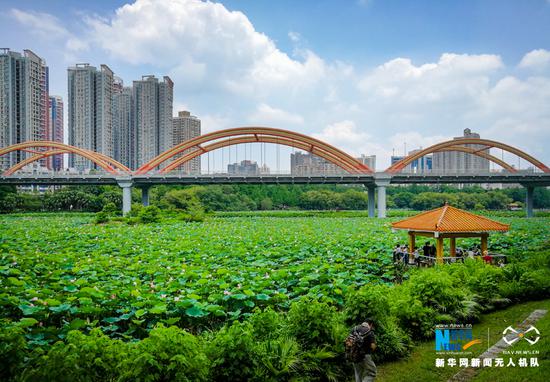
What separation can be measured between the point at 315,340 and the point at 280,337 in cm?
66

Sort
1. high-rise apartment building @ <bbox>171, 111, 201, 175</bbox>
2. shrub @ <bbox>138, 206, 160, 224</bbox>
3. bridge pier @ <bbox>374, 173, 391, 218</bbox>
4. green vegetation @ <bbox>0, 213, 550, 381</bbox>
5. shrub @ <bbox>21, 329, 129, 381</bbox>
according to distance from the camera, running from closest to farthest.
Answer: shrub @ <bbox>21, 329, 129, 381</bbox> < green vegetation @ <bbox>0, 213, 550, 381</bbox> < shrub @ <bbox>138, 206, 160, 224</bbox> < bridge pier @ <bbox>374, 173, 391, 218</bbox> < high-rise apartment building @ <bbox>171, 111, 201, 175</bbox>

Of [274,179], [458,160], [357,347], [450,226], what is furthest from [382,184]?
[458,160]

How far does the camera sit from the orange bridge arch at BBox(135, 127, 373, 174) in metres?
47.3

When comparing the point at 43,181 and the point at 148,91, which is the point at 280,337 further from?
the point at 148,91

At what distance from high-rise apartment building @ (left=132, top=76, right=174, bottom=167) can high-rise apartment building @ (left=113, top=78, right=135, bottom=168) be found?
1043mm

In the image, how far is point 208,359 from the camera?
5.25 m

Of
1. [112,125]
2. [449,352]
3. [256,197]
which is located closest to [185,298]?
[449,352]

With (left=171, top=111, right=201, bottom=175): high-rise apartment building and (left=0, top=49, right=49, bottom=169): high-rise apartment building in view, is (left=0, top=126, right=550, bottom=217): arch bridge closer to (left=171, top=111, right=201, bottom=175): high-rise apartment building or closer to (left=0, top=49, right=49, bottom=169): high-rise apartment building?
(left=0, top=49, right=49, bottom=169): high-rise apartment building

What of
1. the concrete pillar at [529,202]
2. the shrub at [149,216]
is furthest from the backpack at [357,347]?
the concrete pillar at [529,202]

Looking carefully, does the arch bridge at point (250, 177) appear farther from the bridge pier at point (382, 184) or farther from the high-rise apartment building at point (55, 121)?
the high-rise apartment building at point (55, 121)

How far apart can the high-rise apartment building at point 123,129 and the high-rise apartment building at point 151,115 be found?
1.04m

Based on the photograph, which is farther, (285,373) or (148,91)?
(148,91)

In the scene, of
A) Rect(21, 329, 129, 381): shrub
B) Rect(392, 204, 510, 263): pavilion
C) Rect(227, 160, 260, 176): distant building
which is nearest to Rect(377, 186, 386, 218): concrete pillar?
Rect(227, 160, 260, 176): distant building

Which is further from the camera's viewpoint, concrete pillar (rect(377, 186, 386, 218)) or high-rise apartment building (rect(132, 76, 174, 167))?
high-rise apartment building (rect(132, 76, 174, 167))
